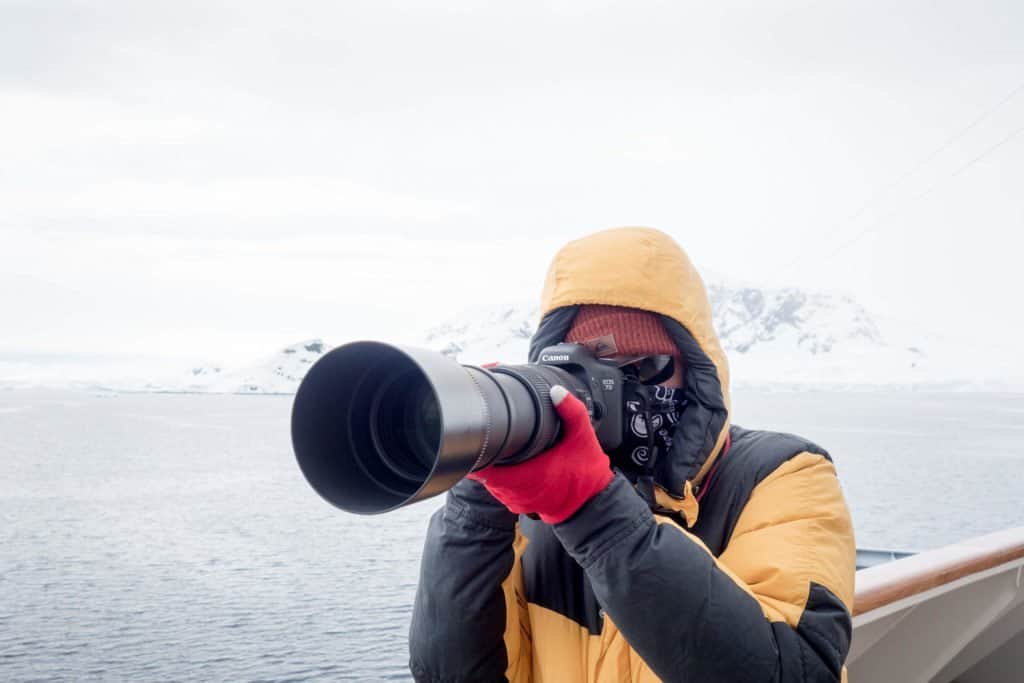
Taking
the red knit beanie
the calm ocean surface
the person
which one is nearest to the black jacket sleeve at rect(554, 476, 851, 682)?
the person

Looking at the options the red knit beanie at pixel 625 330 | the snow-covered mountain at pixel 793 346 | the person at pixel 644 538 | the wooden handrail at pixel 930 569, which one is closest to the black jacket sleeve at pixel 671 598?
the person at pixel 644 538

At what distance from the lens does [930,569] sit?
6.73ft

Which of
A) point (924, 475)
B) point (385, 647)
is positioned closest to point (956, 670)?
point (385, 647)

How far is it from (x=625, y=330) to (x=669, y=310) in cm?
6

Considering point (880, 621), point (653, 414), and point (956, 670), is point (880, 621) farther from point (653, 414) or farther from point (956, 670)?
point (653, 414)

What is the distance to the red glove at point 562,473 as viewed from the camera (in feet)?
2.71

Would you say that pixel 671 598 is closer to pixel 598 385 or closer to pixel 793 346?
pixel 598 385

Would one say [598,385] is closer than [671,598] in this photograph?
No

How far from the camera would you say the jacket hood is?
104 cm

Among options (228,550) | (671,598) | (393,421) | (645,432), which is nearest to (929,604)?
(645,432)

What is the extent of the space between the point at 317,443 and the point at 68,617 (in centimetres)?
1546

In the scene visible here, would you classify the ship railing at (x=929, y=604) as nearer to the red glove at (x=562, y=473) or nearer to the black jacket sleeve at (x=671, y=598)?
the black jacket sleeve at (x=671, y=598)

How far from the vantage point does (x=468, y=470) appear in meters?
0.75

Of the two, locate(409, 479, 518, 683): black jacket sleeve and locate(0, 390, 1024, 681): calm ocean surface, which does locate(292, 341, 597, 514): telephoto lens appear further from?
locate(0, 390, 1024, 681): calm ocean surface
